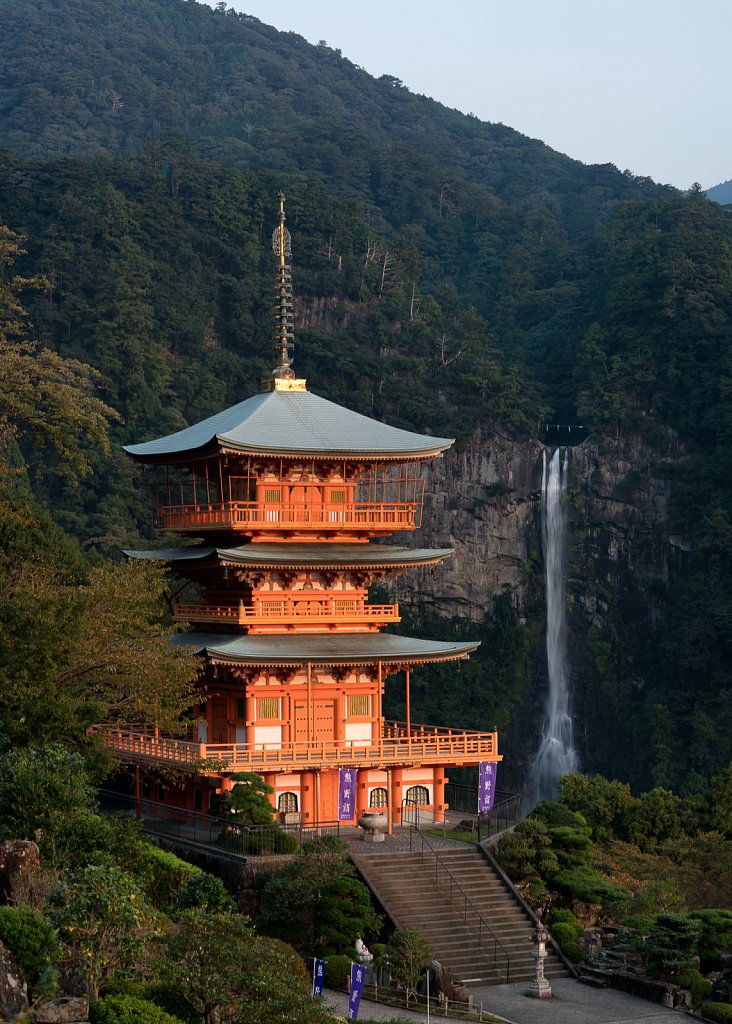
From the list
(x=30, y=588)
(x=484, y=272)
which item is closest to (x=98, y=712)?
(x=30, y=588)

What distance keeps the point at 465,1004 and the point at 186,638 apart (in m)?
12.3

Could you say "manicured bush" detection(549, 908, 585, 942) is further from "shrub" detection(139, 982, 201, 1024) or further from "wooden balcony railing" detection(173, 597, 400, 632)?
"shrub" detection(139, 982, 201, 1024)

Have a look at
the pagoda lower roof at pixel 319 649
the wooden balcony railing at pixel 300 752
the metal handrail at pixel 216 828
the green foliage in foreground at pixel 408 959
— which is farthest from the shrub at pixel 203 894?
the pagoda lower roof at pixel 319 649

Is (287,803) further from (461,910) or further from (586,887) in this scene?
(586,887)

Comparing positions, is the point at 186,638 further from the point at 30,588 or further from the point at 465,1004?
the point at 465,1004

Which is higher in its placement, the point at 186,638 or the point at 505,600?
the point at 186,638

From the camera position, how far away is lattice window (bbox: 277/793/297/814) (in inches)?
1216

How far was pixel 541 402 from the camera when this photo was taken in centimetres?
8625

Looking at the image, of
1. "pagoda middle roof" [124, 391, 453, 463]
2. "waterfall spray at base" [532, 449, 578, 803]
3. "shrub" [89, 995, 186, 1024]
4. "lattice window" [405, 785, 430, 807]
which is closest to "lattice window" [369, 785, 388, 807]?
"lattice window" [405, 785, 430, 807]

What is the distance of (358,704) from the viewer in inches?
1304

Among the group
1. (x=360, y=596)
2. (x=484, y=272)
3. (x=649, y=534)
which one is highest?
(x=484, y=272)

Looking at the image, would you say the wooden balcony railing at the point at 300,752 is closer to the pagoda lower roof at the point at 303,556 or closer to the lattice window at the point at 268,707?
the lattice window at the point at 268,707

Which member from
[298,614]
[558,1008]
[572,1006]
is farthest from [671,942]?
[298,614]

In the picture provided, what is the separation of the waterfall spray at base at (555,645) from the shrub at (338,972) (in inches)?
1783
